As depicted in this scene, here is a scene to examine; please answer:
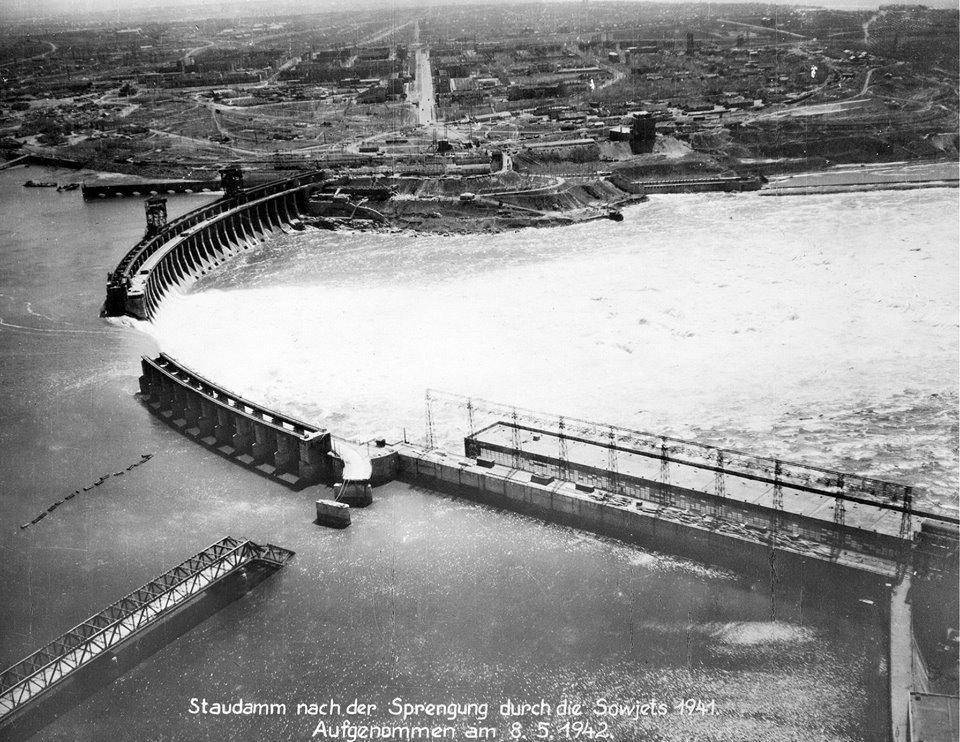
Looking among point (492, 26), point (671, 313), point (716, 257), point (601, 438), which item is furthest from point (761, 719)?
point (492, 26)

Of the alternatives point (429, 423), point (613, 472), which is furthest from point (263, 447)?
point (613, 472)

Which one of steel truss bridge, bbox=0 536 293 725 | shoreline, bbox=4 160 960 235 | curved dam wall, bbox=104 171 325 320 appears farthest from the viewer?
shoreline, bbox=4 160 960 235

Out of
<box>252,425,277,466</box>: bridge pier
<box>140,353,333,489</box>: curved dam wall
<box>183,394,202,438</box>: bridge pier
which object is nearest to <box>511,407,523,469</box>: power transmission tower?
<box>140,353,333,489</box>: curved dam wall

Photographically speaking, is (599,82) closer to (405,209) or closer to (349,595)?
(405,209)

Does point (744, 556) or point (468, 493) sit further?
point (468, 493)

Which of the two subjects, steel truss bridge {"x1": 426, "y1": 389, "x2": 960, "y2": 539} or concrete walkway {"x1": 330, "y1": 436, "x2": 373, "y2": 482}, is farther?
concrete walkway {"x1": 330, "y1": 436, "x2": 373, "y2": 482}

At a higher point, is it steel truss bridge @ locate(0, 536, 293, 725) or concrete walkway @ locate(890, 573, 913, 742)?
steel truss bridge @ locate(0, 536, 293, 725)

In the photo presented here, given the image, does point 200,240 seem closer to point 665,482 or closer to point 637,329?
point 637,329

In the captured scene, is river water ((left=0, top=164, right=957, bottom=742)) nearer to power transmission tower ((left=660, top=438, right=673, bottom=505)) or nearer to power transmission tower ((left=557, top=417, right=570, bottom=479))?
power transmission tower ((left=660, top=438, right=673, bottom=505))
